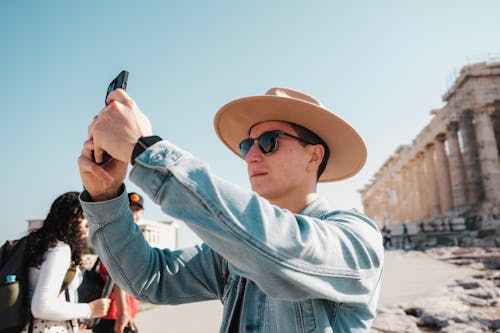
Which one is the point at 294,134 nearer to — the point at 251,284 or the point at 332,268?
the point at 251,284

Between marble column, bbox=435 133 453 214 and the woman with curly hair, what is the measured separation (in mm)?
32000

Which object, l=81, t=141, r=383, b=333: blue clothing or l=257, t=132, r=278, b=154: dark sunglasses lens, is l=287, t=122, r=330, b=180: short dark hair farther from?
l=81, t=141, r=383, b=333: blue clothing

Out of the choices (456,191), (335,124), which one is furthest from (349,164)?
(456,191)

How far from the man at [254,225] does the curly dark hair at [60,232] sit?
4.98 feet

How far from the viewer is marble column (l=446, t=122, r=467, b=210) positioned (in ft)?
89.1

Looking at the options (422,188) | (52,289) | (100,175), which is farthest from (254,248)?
(422,188)

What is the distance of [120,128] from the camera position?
0.97 meters

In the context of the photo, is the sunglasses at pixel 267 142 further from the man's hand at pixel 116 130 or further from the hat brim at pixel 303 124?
the man's hand at pixel 116 130

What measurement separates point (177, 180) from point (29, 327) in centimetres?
237

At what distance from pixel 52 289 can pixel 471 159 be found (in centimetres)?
2953

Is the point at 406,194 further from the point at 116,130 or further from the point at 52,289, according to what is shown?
the point at 116,130

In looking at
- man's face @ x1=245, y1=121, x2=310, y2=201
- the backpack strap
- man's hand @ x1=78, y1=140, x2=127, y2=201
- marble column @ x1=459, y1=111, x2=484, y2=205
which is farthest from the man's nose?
marble column @ x1=459, y1=111, x2=484, y2=205

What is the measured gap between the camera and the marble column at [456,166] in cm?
2716

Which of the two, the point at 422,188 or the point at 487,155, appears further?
the point at 422,188
